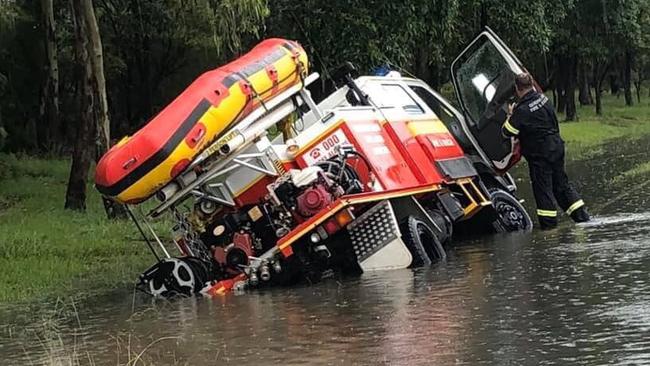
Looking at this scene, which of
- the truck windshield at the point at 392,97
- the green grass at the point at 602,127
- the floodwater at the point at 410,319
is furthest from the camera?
the green grass at the point at 602,127

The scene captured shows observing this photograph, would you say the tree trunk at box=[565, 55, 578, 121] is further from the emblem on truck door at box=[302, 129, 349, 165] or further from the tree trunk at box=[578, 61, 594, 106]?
the emblem on truck door at box=[302, 129, 349, 165]

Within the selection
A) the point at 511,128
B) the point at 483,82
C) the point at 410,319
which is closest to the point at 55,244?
the point at 483,82

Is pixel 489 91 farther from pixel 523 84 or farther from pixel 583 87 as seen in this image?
pixel 583 87

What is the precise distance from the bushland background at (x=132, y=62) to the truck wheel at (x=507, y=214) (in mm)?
4521

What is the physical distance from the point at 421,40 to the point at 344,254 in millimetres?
16572

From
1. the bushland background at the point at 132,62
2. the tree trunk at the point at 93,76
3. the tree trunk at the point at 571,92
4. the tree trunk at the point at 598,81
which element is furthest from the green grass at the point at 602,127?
the tree trunk at the point at 93,76

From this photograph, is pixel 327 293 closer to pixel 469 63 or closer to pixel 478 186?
pixel 478 186

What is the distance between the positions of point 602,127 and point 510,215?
29.2 metres

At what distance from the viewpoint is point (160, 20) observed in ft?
118

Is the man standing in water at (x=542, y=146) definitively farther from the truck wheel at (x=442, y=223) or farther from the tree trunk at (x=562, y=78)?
the tree trunk at (x=562, y=78)

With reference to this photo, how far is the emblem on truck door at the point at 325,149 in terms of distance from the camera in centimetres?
1087

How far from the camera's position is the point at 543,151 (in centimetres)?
1298

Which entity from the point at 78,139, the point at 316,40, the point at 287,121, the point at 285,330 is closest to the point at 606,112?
the point at 316,40

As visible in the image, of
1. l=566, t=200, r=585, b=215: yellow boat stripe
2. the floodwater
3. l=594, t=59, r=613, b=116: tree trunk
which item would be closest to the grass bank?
the floodwater
